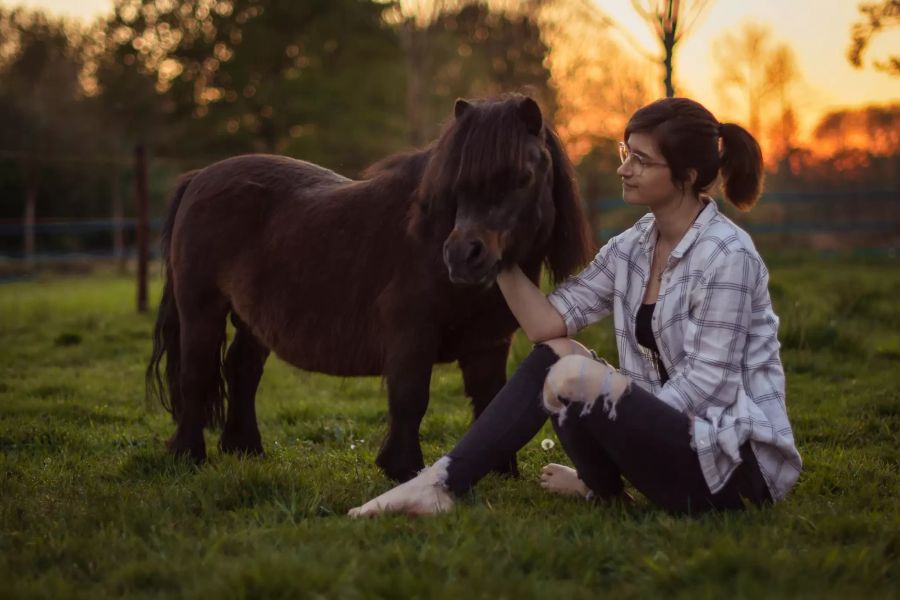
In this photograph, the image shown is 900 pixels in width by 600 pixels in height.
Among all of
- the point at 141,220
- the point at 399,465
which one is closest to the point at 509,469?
the point at 399,465

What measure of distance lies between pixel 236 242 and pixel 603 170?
73.6 ft

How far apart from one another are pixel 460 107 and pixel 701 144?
2.84 feet

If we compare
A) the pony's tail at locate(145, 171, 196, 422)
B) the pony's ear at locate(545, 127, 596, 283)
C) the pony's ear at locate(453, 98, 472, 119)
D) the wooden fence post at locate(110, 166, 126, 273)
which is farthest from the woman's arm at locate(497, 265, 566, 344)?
the wooden fence post at locate(110, 166, 126, 273)

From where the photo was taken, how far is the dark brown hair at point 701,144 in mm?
2871

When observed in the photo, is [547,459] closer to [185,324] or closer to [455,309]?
[455,309]

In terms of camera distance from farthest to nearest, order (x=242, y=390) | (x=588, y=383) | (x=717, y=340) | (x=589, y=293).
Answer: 1. (x=242, y=390)
2. (x=589, y=293)
3. (x=717, y=340)
4. (x=588, y=383)

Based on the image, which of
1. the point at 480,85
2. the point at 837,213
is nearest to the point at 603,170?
the point at 480,85

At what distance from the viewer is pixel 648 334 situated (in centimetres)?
307

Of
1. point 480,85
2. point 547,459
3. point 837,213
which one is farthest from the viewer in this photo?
point 480,85

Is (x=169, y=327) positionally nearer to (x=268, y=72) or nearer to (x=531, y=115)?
(x=531, y=115)

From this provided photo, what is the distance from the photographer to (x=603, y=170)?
83.5ft

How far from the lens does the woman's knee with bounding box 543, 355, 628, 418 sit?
2650 mm

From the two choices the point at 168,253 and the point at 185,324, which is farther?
the point at 168,253

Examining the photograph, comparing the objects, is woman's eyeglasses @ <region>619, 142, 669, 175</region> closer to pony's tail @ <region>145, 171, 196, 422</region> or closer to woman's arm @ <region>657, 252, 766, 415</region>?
woman's arm @ <region>657, 252, 766, 415</region>
